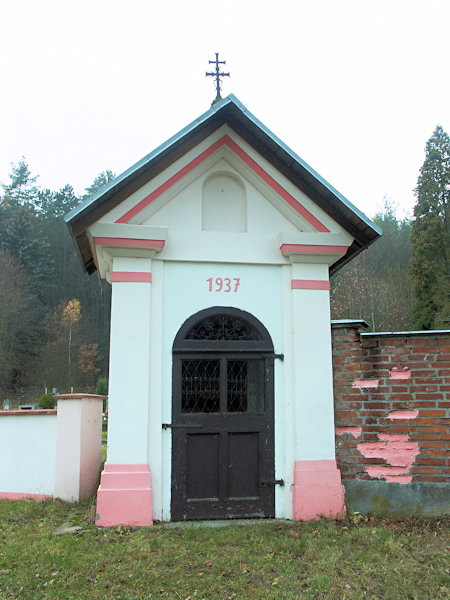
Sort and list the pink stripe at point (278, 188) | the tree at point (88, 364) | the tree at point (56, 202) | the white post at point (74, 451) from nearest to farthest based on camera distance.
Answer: the pink stripe at point (278, 188)
the white post at point (74, 451)
the tree at point (88, 364)
the tree at point (56, 202)

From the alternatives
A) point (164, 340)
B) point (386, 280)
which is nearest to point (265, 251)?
point (164, 340)

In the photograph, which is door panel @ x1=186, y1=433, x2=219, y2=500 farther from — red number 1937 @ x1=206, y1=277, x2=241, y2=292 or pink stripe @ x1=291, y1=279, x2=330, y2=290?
pink stripe @ x1=291, y1=279, x2=330, y2=290

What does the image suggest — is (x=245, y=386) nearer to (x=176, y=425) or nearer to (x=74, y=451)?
(x=176, y=425)

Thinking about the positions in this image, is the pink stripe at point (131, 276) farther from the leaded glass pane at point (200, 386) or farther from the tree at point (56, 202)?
the tree at point (56, 202)

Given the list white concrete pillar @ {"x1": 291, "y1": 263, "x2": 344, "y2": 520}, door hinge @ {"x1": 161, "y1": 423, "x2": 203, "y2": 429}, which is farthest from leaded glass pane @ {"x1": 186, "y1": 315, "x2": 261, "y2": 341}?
door hinge @ {"x1": 161, "y1": 423, "x2": 203, "y2": 429}

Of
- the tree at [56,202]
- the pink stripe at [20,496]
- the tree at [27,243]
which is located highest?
the tree at [56,202]

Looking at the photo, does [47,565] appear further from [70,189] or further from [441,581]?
[70,189]

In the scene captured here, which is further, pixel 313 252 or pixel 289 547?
pixel 313 252

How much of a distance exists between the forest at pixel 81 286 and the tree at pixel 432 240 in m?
0.05

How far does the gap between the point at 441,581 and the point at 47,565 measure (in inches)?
131

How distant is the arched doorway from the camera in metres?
5.92

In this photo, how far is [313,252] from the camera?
251 inches

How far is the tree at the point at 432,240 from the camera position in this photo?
25.2m

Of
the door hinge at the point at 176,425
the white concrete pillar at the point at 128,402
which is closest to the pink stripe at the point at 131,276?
the white concrete pillar at the point at 128,402
